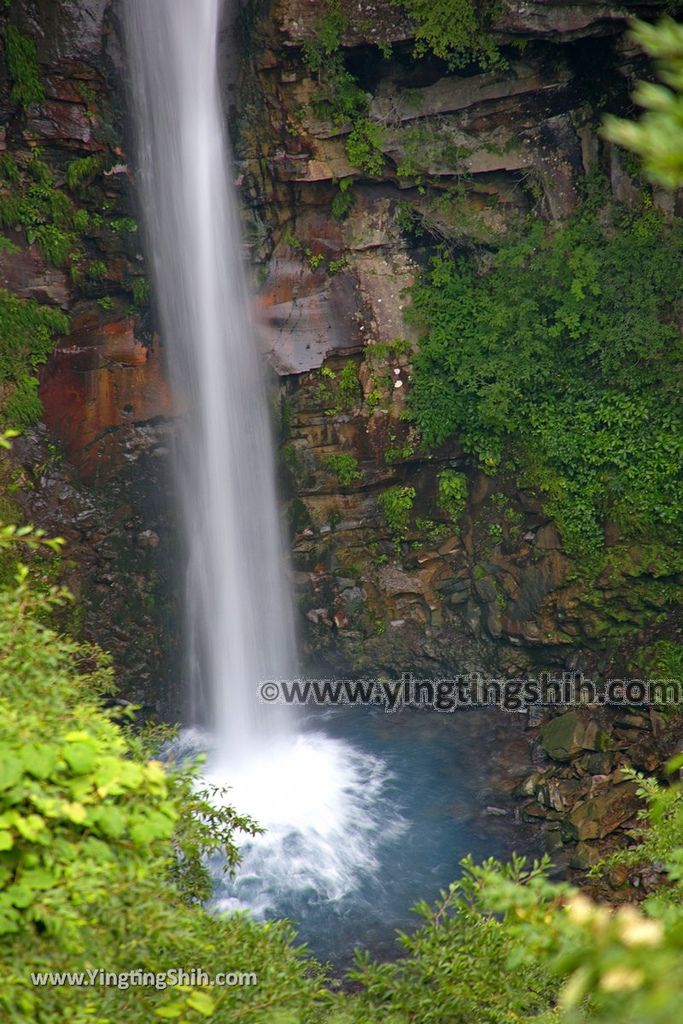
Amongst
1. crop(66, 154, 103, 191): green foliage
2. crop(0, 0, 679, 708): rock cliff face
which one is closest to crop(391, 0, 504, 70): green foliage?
crop(0, 0, 679, 708): rock cliff face

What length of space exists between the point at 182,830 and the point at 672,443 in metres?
7.77

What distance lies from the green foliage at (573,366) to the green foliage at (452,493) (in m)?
0.42

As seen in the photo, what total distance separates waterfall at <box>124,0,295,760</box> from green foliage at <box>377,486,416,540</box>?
1517mm

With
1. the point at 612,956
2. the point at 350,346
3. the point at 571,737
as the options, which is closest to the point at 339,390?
the point at 350,346

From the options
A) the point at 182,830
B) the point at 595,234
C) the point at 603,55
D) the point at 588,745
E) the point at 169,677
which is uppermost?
the point at 603,55

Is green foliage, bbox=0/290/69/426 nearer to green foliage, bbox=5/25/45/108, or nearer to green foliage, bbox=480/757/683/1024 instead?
green foliage, bbox=5/25/45/108

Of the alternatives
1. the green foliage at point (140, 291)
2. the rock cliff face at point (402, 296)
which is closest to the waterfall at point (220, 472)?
the green foliage at point (140, 291)

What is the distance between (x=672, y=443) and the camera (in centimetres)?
1024

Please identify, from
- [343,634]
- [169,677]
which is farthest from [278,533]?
[169,677]

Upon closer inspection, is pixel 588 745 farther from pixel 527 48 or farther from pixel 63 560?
pixel 527 48

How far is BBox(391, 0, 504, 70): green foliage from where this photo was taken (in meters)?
10.1

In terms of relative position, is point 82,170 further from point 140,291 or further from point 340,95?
point 340,95

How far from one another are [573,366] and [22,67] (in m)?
7.54

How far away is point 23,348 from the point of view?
10.7 metres
